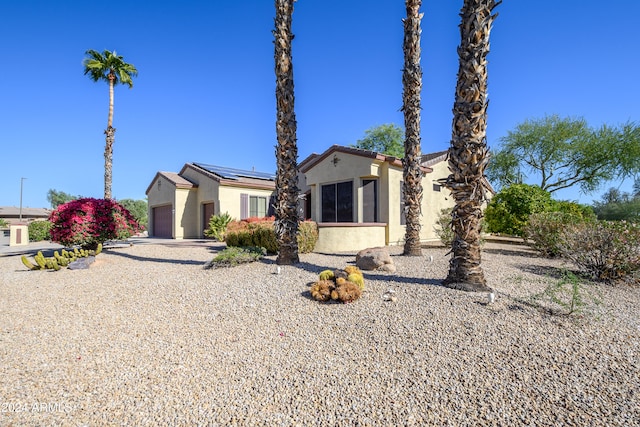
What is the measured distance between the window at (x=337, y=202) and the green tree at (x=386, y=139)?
82.8ft

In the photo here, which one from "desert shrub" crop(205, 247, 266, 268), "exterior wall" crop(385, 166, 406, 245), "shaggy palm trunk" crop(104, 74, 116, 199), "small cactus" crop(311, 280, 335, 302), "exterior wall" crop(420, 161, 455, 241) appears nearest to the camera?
"small cactus" crop(311, 280, 335, 302)

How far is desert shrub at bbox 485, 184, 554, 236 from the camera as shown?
12.7m

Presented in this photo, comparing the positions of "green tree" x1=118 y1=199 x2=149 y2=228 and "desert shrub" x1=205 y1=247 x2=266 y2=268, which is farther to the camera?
"green tree" x1=118 y1=199 x2=149 y2=228

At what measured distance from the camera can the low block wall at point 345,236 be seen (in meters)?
11.1

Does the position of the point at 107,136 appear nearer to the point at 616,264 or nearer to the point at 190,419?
the point at 190,419

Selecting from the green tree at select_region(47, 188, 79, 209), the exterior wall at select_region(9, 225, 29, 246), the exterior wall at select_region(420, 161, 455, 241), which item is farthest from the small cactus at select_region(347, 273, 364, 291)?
the green tree at select_region(47, 188, 79, 209)

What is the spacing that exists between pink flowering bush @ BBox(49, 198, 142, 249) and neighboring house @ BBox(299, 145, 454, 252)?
7.27 m

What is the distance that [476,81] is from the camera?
527 cm

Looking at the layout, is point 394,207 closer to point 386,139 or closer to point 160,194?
point 160,194

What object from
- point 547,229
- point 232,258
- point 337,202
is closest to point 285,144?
point 232,258

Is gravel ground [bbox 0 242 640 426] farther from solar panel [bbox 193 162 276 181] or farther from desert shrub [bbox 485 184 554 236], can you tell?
solar panel [bbox 193 162 276 181]

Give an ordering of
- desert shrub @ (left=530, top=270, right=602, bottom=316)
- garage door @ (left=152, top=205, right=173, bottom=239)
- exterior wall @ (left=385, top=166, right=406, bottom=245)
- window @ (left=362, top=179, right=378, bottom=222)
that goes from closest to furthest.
Result: desert shrub @ (left=530, top=270, right=602, bottom=316) < exterior wall @ (left=385, top=166, right=406, bottom=245) < window @ (left=362, top=179, right=378, bottom=222) < garage door @ (left=152, top=205, right=173, bottom=239)

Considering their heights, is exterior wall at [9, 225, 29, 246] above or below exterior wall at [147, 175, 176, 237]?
below

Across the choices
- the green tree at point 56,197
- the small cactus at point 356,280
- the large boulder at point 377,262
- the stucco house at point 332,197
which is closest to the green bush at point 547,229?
the stucco house at point 332,197
